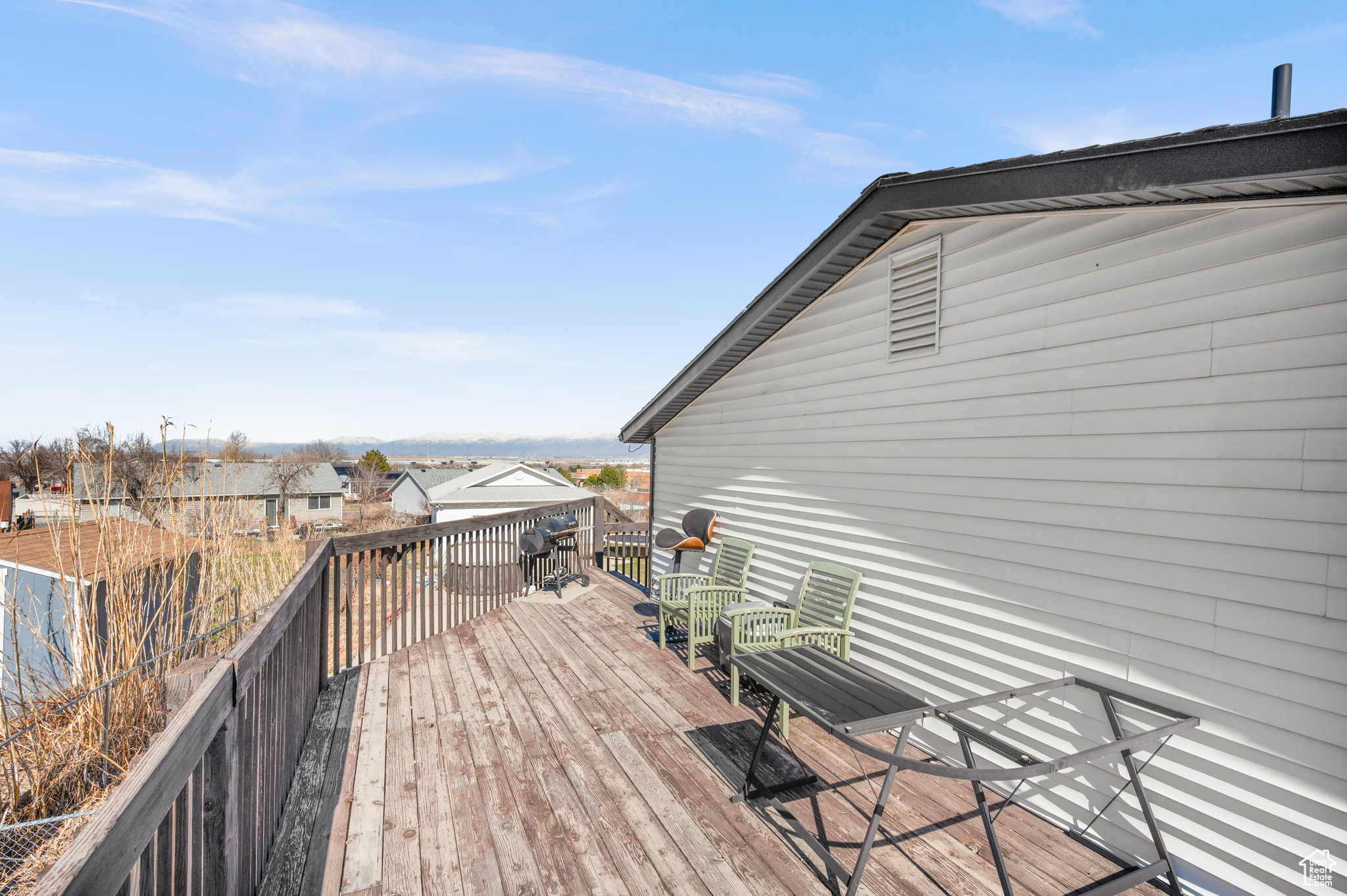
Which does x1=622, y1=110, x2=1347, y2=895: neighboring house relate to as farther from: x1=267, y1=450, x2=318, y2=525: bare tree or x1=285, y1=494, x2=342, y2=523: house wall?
x1=285, y1=494, x2=342, y2=523: house wall

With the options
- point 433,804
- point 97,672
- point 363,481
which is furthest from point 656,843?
point 363,481

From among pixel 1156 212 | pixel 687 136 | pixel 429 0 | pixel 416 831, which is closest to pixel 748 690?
pixel 416 831

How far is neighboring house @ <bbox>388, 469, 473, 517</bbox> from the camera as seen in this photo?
125 feet

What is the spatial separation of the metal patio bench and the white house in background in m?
23.0

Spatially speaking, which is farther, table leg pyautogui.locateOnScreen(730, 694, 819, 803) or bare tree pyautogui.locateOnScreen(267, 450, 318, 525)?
bare tree pyautogui.locateOnScreen(267, 450, 318, 525)

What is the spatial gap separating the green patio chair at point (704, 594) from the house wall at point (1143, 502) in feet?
4.37

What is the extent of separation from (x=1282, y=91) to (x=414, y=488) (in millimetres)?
44604

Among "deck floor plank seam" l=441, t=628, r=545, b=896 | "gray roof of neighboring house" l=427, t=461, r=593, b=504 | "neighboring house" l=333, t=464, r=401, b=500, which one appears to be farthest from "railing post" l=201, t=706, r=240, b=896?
"neighboring house" l=333, t=464, r=401, b=500

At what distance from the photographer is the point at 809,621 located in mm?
4348

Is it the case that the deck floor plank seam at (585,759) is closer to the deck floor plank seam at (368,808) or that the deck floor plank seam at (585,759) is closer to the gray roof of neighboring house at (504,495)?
the deck floor plank seam at (368,808)

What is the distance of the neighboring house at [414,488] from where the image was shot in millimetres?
38219

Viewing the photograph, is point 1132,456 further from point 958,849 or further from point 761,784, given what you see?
point 761,784

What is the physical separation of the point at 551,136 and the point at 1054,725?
12089 millimetres

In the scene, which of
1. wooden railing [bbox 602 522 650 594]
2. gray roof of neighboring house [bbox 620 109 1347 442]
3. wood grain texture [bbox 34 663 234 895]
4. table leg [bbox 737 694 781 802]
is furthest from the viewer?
wooden railing [bbox 602 522 650 594]
